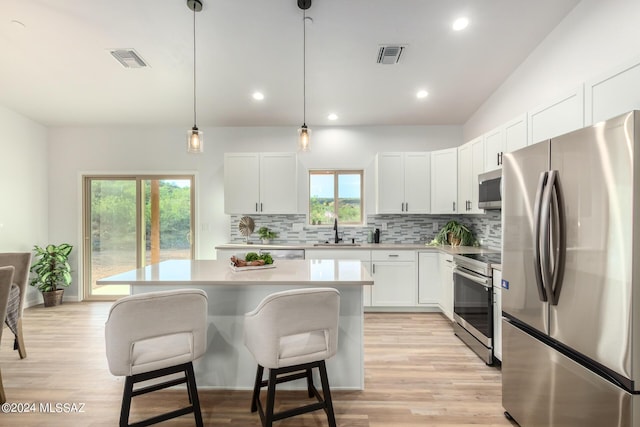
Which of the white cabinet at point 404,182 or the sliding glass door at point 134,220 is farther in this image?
the sliding glass door at point 134,220

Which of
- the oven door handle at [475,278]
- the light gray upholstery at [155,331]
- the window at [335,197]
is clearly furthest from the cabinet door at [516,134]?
the light gray upholstery at [155,331]

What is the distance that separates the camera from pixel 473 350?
318 cm

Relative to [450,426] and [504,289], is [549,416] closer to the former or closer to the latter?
[450,426]

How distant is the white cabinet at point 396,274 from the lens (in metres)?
4.41

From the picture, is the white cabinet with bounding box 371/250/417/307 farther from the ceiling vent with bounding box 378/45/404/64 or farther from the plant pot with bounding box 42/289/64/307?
the plant pot with bounding box 42/289/64/307

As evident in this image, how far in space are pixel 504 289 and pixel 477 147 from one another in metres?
2.19

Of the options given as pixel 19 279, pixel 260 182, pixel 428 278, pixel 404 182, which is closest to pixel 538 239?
pixel 428 278

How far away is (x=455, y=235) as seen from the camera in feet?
15.1

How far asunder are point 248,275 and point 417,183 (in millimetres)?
3169

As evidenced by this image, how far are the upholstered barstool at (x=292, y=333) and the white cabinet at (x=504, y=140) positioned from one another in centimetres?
232

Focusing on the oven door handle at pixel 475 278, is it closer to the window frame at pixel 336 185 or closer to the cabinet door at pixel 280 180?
the window frame at pixel 336 185

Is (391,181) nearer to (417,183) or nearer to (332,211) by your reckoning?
(417,183)

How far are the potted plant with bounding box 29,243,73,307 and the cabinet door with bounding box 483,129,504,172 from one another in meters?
5.90

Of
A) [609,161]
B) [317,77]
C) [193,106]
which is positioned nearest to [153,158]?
[193,106]
